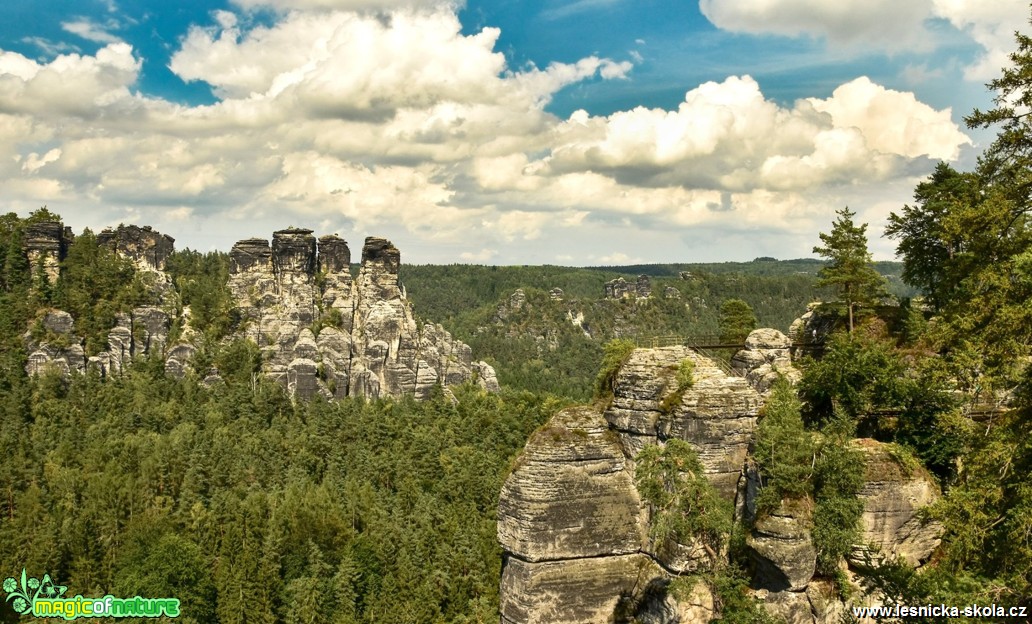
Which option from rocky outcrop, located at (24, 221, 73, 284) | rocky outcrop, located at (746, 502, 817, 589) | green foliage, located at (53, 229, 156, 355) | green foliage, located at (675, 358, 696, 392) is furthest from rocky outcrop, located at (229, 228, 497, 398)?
rocky outcrop, located at (746, 502, 817, 589)

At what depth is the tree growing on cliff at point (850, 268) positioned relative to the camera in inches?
1563

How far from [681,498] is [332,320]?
96549mm

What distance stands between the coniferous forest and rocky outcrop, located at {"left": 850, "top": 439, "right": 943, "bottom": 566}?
0.83 metres

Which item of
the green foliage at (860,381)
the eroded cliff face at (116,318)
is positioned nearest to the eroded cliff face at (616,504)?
the green foliage at (860,381)

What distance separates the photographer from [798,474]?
2412 centimetres

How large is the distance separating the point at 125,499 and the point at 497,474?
3516cm

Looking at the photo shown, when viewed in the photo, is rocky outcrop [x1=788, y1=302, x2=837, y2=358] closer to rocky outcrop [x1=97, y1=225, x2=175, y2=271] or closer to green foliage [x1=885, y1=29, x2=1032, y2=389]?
green foliage [x1=885, y1=29, x2=1032, y2=389]

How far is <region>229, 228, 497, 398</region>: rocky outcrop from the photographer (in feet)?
354

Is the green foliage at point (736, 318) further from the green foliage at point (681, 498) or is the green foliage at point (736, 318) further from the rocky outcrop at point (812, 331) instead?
the green foliage at point (681, 498)

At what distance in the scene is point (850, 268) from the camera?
4016 centimetres

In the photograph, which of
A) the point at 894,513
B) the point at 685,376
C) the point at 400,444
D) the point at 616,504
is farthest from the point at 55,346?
the point at 894,513

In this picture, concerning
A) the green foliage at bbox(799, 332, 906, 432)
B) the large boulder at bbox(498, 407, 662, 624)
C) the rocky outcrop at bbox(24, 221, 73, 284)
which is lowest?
the large boulder at bbox(498, 407, 662, 624)

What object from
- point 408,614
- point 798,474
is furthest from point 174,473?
point 798,474

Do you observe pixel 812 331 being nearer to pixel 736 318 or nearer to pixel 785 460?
pixel 736 318
